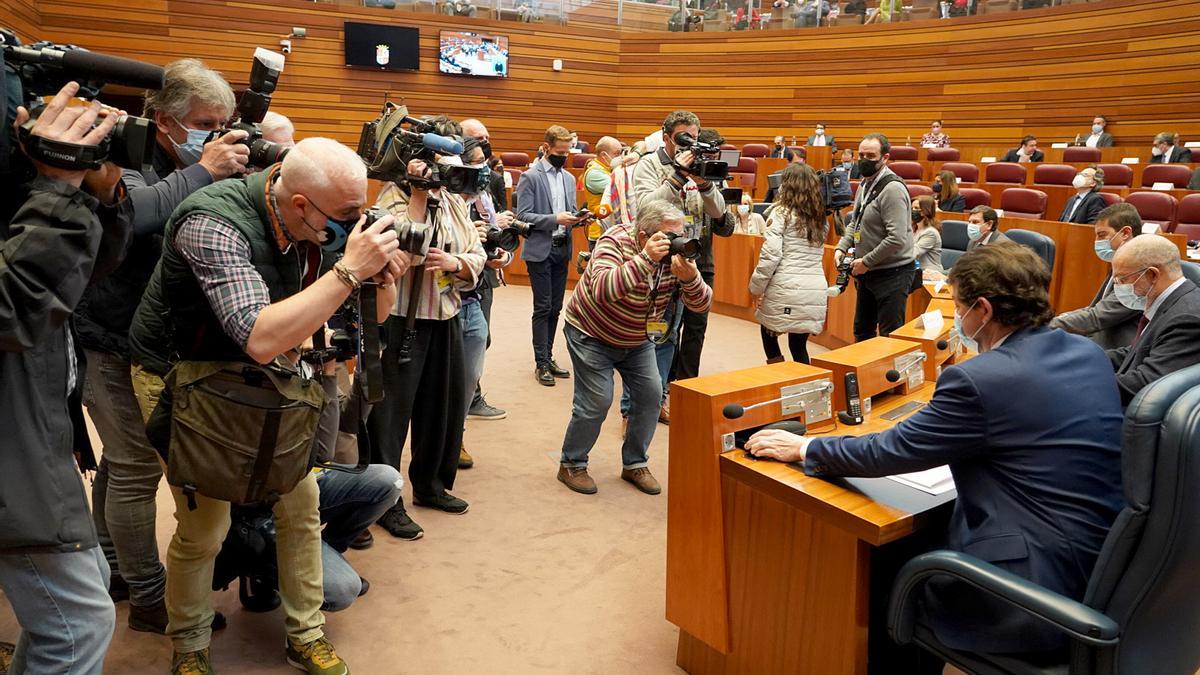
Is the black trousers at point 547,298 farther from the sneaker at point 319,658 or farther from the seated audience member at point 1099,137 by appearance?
the seated audience member at point 1099,137

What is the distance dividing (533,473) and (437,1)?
380 inches

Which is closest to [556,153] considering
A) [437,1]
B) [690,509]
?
[690,509]

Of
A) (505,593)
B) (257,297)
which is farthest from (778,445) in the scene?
(257,297)

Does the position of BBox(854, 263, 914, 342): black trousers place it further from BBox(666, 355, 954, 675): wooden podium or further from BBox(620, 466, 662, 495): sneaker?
BBox(666, 355, 954, 675): wooden podium

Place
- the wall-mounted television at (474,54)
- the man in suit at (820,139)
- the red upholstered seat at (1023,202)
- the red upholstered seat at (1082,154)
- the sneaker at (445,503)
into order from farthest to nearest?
the wall-mounted television at (474,54), the man in suit at (820,139), the red upholstered seat at (1082,154), the red upholstered seat at (1023,202), the sneaker at (445,503)

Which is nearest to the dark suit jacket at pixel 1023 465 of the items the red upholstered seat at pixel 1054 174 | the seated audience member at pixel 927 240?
the seated audience member at pixel 927 240

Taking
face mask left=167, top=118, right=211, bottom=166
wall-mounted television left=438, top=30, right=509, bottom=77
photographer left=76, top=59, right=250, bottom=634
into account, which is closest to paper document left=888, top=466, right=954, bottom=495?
photographer left=76, top=59, right=250, bottom=634

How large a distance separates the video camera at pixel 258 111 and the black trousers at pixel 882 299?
3342mm

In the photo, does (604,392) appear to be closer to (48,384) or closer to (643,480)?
(643,480)

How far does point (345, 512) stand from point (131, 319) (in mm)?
774

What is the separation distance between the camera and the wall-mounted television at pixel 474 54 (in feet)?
38.0

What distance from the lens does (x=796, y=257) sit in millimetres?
4402

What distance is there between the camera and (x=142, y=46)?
408 inches

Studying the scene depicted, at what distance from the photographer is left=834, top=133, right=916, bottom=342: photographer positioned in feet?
14.4
